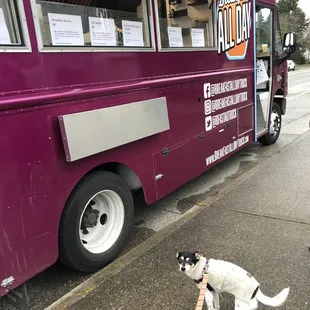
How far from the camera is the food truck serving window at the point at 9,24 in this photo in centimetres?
221

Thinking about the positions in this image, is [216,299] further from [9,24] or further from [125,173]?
[9,24]

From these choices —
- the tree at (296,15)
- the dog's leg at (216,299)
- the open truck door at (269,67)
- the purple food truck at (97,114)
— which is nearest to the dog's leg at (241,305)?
the dog's leg at (216,299)

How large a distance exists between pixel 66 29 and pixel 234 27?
9.22 feet

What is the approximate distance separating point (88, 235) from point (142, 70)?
5.12 ft

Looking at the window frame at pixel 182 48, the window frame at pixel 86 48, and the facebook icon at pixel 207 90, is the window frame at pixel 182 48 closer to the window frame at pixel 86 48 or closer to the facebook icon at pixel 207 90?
the window frame at pixel 86 48

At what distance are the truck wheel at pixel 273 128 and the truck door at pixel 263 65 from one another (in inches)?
9.3

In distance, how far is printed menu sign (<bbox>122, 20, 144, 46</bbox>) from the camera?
3121 millimetres

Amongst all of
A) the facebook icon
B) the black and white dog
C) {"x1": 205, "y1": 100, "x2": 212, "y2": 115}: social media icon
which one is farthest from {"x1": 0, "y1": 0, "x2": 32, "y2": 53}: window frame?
{"x1": 205, "y1": 100, "x2": 212, "y2": 115}: social media icon

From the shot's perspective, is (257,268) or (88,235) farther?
(88,235)

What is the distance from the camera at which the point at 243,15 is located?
193 inches

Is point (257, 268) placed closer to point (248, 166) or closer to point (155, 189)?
point (155, 189)

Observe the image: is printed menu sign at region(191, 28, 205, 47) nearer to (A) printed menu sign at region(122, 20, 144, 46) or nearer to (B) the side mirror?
(A) printed menu sign at region(122, 20, 144, 46)

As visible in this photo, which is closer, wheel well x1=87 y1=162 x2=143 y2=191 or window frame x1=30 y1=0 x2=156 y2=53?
window frame x1=30 y1=0 x2=156 y2=53

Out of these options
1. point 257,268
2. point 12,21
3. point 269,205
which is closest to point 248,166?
point 269,205
